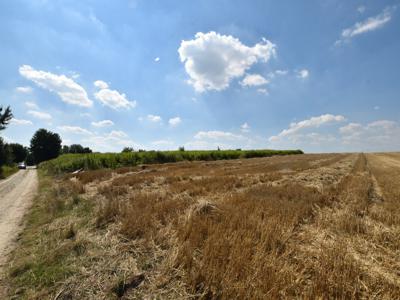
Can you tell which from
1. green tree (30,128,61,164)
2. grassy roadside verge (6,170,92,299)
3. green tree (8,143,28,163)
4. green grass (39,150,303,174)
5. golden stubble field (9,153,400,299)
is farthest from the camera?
green tree (8,143,28,163)

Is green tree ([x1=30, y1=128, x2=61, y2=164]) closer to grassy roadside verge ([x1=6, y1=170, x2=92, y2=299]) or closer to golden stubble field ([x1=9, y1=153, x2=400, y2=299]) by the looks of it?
grassy roadside verge ([x1=6, y1=170, x2=92, y2=299])

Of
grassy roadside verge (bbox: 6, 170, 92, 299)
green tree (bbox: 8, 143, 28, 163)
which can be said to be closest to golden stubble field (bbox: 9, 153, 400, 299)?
grassy roadside verge (bbox: 6, 170, 92, 299)

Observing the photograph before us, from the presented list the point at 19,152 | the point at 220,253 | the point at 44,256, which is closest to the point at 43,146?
the point at 19,152

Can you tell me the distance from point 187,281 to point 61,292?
200 centimetres

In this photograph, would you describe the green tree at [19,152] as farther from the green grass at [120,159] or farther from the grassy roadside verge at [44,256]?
the grassy roadside verge at [44,256]

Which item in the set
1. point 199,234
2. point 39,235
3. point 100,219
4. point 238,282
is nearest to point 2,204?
point 39,235

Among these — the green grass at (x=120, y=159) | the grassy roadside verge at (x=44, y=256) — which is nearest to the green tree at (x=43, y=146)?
the green grass at (x=120, y=159)

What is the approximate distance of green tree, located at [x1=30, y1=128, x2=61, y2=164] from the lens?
76938 mm

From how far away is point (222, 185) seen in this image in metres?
11.2

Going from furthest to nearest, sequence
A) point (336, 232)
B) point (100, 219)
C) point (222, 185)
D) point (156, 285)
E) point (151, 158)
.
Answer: point (151, 158)
point (222, 185)
point (100, 219)
point (336, 232)
point (156, 285)

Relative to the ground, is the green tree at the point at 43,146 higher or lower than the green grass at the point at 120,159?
higher

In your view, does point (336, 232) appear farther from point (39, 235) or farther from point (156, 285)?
point (39, 235)

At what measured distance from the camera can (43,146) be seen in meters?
77.7

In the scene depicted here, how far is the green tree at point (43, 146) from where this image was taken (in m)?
76.9
